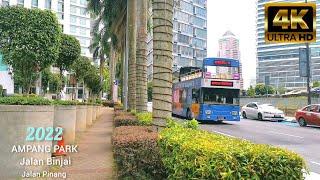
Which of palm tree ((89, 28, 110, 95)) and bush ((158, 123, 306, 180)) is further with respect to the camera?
palm tree ((89, 28, 110, 95))

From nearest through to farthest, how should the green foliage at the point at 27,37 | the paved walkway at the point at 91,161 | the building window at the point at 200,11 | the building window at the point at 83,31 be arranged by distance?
1. the paved walkway at the point at 91,161
2. the green foliage at the point at 27,37
3. the building window at the point at 83,31
4. the building window at the point at 200,11

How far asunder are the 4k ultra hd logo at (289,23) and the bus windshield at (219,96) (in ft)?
61.4

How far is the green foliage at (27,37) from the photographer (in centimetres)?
1597

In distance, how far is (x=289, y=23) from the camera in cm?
794

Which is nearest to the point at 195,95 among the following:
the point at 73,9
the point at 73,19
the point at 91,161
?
the point at 91,161

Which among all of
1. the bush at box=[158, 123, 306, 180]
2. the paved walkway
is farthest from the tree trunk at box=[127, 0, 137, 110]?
the bush at box=[158, 123, 306, 180]

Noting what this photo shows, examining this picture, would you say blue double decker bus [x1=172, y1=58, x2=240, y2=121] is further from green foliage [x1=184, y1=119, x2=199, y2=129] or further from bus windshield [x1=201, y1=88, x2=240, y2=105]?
green foliage [x1=184, y1=119, x2=199, y2=129]

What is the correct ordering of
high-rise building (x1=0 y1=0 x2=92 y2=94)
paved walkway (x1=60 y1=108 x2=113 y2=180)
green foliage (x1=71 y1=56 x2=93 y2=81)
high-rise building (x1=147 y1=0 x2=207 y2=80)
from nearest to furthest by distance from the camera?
paved walkway (x1=60 y1=108 x2=113 y2=180)
green foliage (x1=71 y1=56 x2=93 y2=81)
high-rise building (x1=0 y1=0 x2=92 y2=94)
high-rise building (x1=147 y1=0 x2=207 y2=80)

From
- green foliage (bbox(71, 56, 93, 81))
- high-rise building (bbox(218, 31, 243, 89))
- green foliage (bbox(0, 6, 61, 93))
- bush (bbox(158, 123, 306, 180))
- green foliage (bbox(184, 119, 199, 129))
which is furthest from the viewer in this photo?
A: high-rise building (bbox(218, 31, 243, 89))

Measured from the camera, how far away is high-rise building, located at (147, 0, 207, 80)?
120688 mm

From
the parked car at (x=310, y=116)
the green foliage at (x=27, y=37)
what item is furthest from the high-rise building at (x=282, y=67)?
the green foliage at (x=27, y=37)

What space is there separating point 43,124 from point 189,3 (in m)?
120

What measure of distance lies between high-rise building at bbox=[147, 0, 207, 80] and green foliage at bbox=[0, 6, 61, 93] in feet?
332

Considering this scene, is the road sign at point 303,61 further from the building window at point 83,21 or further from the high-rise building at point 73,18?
the building window at point 83,21
